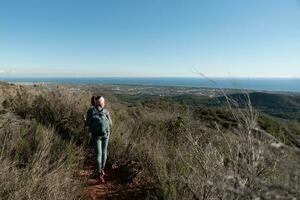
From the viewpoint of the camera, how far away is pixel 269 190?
78.6 inches

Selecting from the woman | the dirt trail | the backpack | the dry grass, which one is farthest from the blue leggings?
the dry grass

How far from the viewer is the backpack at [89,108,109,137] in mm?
8133

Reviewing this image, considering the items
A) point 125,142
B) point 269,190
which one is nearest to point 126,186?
point 125,142

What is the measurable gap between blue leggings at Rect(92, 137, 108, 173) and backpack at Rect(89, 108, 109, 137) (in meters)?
0.11

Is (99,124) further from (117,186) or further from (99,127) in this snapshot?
(117,186)

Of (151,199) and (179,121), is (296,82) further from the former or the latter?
(179,121)

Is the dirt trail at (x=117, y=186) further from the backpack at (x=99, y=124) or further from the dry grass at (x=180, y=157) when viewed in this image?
the backpack at (x=99, y=124)

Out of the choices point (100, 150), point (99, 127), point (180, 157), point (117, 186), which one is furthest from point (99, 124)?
point (180, 157)

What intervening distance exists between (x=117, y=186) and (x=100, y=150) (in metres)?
0.86

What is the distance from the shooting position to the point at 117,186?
7625 mm

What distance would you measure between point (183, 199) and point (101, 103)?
11.6 feet

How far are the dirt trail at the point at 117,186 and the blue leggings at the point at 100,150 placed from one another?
268mm

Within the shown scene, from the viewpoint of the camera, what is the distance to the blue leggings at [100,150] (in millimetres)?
7966

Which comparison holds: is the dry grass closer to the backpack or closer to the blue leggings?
the blue leggings
